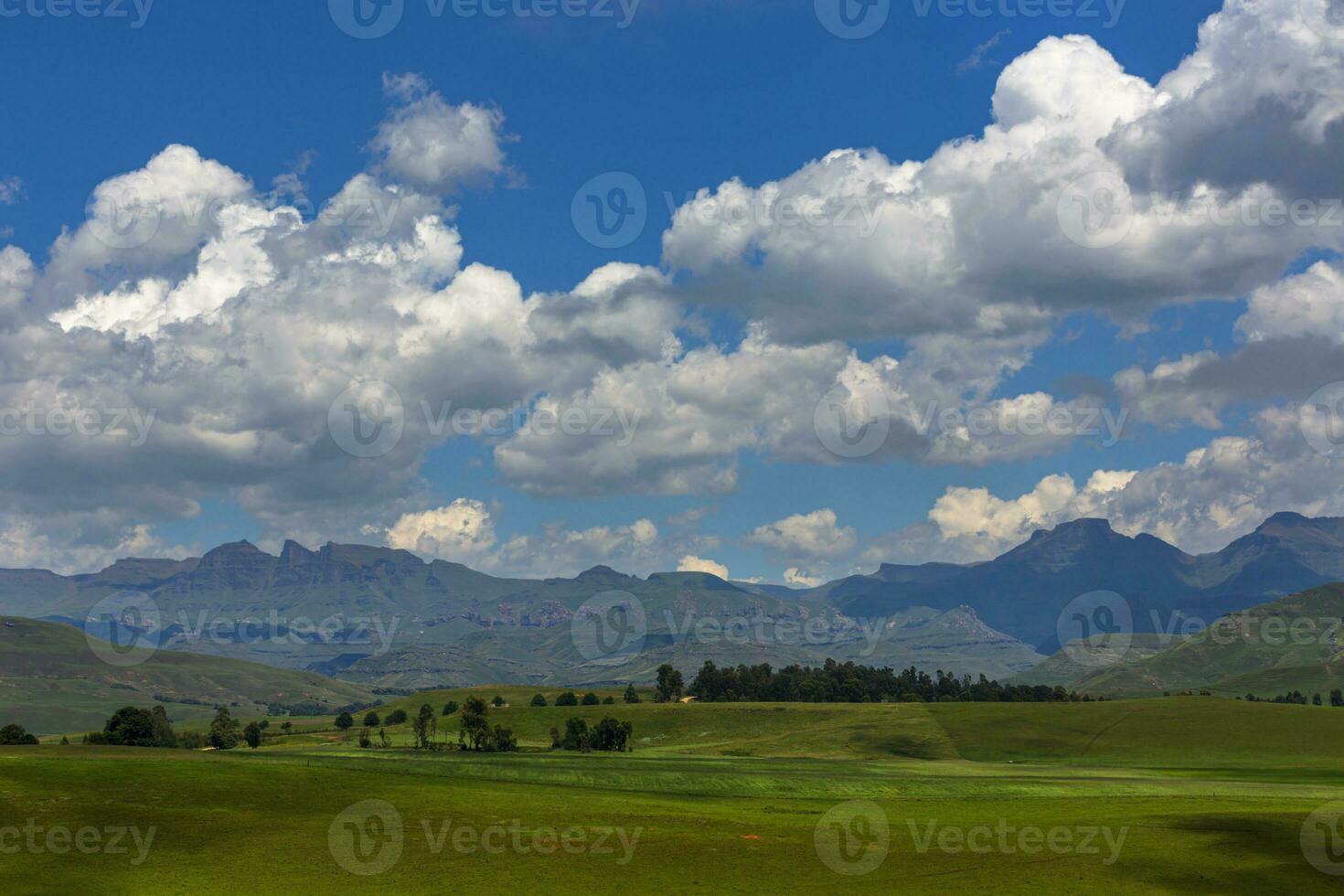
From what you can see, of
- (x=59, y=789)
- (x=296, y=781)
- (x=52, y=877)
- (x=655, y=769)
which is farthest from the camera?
(x=655, y=769)

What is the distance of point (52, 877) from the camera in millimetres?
94812

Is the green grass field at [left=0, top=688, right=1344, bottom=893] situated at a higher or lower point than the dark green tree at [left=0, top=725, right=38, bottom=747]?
lower

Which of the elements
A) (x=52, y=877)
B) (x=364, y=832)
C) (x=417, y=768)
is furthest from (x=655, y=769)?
(x=52, y=877)

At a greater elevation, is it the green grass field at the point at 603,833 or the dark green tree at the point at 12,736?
the dark green tree at the point at 12,736

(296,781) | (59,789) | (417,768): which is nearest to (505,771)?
(417,768)

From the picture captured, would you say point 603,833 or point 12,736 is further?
point 12,736

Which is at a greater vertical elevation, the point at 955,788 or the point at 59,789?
the point at 59,789

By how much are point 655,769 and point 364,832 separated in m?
76.6

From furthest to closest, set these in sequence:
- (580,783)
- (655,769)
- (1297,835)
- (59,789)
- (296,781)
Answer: (655,769) → (580,783) → (296,781) → (59,789) → (1297,835)

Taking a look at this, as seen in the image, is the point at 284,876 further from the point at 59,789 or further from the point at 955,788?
the point at 955,788

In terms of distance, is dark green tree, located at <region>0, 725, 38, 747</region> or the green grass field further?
dark green tree, located at <region>0, 725, 38, 747</region>

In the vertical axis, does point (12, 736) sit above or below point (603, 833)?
above

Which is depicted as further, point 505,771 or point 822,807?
point 505,771

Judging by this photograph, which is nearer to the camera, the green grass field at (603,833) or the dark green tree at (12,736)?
the green grass field at (603,833)
